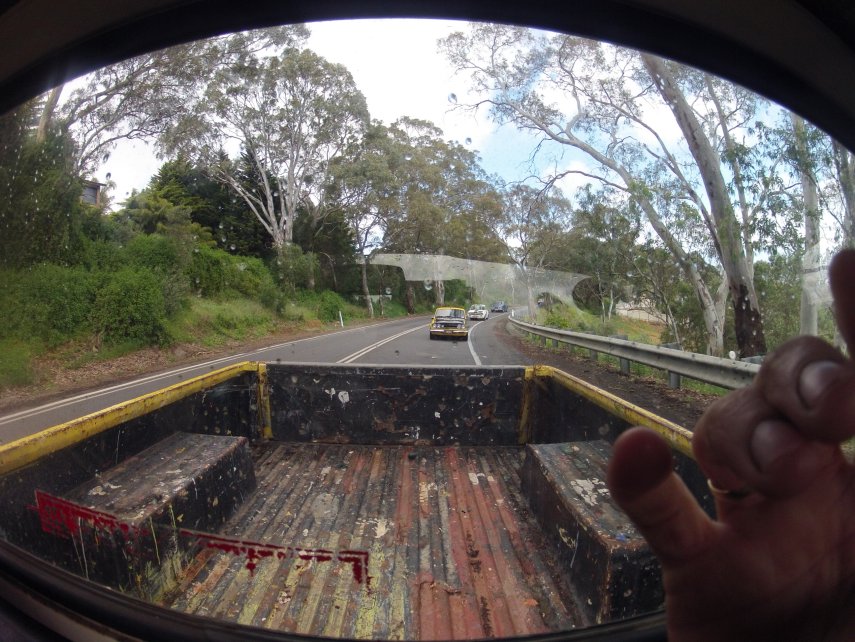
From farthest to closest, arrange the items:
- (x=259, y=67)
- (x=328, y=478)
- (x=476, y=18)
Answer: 1. (x=328, y=478)
2. (x=259, y=67)
3. (x=476, y=18)

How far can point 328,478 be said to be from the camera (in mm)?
2217

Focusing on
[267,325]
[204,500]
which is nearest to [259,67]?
[204,500]

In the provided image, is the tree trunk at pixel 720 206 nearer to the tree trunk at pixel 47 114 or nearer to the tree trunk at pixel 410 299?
the tree trunk at pixel 47 114

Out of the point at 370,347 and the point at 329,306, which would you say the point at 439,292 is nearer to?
the point at 370,347

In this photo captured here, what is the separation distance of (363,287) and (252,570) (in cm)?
449

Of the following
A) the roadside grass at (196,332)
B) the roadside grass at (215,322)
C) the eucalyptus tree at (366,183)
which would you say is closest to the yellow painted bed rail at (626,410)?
the eucalyptus tree at (366,183)

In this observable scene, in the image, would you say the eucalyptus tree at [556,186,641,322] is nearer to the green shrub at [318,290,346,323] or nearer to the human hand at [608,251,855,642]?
the human hand at [608,251,855,642]

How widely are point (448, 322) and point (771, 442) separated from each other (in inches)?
207

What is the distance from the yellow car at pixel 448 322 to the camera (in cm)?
564

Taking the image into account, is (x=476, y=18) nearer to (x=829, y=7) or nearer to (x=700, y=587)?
(x=829, y=7)

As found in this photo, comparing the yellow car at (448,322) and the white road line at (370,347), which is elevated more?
the yellow car at (448,322)

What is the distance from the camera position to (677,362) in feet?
5.97

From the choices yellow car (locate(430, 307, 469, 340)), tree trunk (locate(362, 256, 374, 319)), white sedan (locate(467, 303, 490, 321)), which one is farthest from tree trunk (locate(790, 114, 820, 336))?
white sedan (locate(467, 303, 490, 321))

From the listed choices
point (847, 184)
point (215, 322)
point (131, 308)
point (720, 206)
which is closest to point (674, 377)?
point (720, 206)
